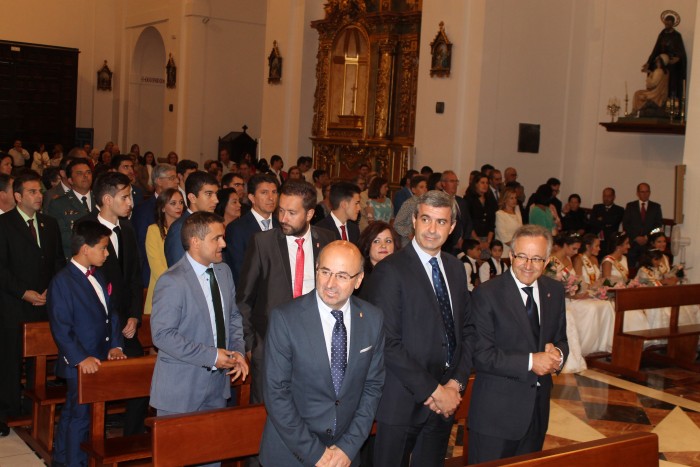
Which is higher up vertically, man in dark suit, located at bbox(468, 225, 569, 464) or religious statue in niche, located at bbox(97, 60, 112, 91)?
religious statue in niche, located at bbox(97, 60, 112, 91)

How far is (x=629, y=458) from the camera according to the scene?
3.54 meters

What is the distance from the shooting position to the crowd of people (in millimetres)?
3328

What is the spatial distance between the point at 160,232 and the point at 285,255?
1.69 meters

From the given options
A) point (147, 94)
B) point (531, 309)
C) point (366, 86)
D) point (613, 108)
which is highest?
point (147, 94)

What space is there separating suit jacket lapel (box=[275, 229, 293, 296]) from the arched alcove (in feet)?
67.8

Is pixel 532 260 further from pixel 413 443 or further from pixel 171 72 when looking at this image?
pixel 171 72

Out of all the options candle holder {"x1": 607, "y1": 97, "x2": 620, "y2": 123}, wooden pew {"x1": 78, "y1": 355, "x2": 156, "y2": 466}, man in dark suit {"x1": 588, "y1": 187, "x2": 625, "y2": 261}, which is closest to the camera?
wooden pew {"x1": 78, "y1": 355, "x2": 156, "y2": 466}

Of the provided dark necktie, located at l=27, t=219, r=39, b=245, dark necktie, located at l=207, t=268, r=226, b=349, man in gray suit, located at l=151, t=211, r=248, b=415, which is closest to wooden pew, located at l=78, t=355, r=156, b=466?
man in gray suit, located at l=151, t=211, r=248, b=415

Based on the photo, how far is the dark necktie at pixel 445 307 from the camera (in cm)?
390

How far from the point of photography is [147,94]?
25.1m

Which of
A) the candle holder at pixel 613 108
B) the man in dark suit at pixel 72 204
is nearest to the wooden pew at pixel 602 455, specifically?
the man in dark suit at pixel 72 204

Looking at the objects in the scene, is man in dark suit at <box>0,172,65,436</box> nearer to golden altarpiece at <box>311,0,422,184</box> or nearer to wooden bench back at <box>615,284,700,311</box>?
wooden bench back at <box>615,284,700,311</box>

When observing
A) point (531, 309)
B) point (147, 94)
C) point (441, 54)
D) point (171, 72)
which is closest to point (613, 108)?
point (441, 54)

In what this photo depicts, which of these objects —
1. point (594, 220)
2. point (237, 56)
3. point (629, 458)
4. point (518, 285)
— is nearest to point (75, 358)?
point (518, 285)
